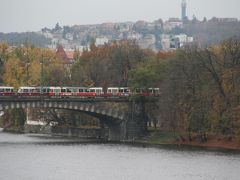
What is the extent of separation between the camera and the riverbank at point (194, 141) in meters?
114

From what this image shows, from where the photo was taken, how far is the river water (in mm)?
85688

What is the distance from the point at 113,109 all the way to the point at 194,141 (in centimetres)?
1610

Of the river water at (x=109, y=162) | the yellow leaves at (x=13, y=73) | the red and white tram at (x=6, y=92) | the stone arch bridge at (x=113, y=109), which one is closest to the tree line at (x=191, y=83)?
the stone arch bridge at (x=113, y=109)

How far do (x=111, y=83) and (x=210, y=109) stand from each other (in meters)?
29.5

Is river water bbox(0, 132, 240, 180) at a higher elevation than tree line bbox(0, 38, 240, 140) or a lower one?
lower

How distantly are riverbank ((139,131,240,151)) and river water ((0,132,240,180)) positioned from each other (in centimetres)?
561

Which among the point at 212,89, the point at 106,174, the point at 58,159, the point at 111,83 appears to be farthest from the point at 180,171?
the point at 111,83

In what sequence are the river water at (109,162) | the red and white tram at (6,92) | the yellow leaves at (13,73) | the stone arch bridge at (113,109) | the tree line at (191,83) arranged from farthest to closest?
the yellow leaves at (13,73)
the red and white tram at (6,92)
the stone arch bridge at (113,109)
the tree line at (191,83)
the river water at (109,162)

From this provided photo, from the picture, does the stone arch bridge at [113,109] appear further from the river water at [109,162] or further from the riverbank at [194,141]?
the river water at [109,162]

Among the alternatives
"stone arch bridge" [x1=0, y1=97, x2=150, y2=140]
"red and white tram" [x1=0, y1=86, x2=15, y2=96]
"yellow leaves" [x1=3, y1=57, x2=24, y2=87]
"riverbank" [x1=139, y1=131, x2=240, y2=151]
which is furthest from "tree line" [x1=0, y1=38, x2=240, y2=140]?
"yellow leaves" [x1=3, y1=57, x2=24, y2=87]

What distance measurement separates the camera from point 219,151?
358ft

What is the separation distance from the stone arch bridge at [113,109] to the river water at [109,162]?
7.76 m

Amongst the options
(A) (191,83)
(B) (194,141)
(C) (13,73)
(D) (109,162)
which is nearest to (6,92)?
(A) (191,83)

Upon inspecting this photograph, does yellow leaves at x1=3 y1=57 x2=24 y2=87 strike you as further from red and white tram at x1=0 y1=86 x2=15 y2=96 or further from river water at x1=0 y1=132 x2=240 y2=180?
river water at x1=0 y1=132 x2=240 y2=180
